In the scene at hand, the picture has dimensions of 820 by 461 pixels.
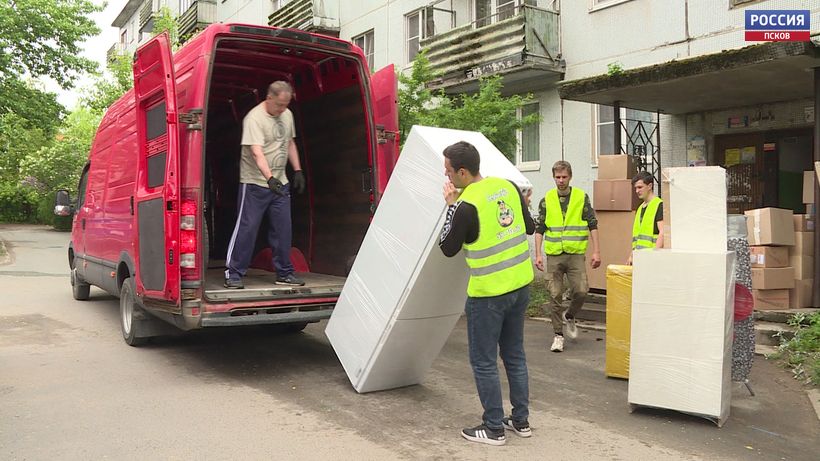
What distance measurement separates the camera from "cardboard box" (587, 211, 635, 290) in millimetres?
8828

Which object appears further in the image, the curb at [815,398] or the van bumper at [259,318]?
the van bumper at [259,318]

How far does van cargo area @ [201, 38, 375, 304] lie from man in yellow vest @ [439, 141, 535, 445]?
205cm

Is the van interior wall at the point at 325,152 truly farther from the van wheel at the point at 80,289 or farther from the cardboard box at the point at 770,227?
the cardboard box at the point at 770,227

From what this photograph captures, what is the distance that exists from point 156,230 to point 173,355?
1450 mm

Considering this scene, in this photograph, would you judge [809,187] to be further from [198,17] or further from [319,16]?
[198,17]

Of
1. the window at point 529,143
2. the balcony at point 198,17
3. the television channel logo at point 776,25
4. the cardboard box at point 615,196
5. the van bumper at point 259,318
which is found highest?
the balcony at point 198,17

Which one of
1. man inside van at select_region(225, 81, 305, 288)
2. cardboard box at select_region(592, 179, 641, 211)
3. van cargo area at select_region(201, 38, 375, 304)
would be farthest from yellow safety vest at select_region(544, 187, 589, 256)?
man inside van at select_region(225, 81, 305, 288)

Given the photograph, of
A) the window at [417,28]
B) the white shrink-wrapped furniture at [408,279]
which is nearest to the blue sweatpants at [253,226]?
the white shrink-wrapped furniture at [408,279]

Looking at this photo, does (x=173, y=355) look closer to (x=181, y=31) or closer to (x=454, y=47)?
(x=454, y=47)

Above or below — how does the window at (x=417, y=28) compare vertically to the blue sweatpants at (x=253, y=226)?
above

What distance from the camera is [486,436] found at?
4.00m

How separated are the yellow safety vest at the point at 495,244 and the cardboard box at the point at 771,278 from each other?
4.32 meters

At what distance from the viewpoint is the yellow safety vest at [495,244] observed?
3.93 metres

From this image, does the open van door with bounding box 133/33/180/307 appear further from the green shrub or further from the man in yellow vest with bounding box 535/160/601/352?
the green shrub
